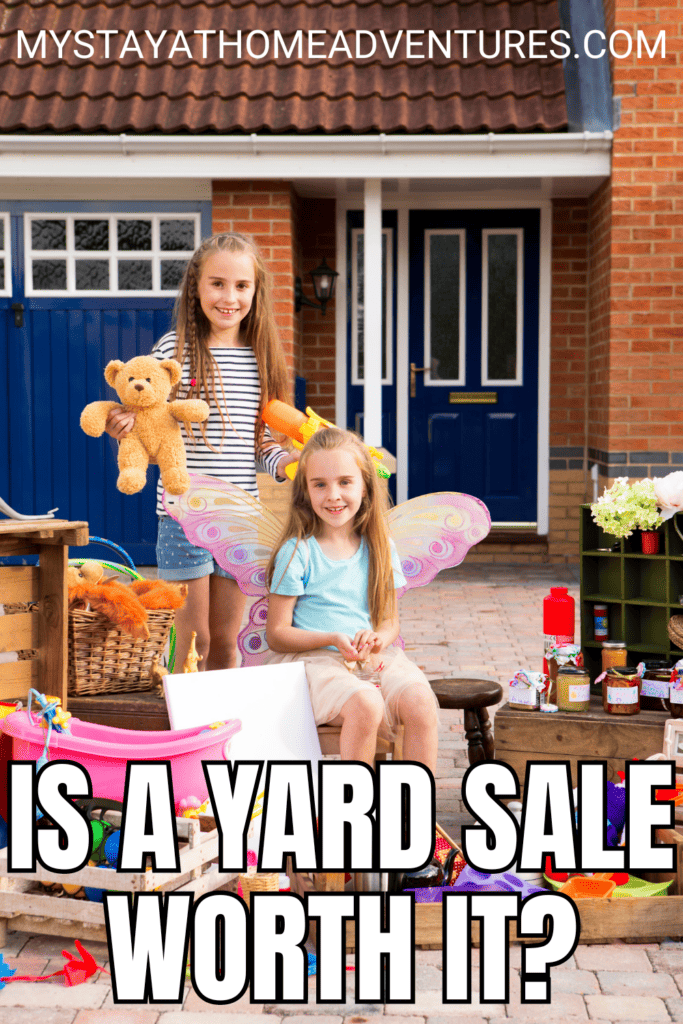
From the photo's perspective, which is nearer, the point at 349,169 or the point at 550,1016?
the point at 550,1016

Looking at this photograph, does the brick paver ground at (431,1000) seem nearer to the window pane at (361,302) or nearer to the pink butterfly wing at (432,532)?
the pink butterfly wing at (432,532)

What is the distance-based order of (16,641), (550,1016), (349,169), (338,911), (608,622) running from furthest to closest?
1. (349,169)
2. (608,622)
3. (16,641)
4. (338,911)
5. (550,1016)

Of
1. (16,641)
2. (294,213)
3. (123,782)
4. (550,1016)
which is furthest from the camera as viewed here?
(294,213)

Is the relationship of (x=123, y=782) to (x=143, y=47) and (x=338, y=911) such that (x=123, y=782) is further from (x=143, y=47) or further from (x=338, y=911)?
(x=143, y=47)

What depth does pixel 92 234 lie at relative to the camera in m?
A: 8.45

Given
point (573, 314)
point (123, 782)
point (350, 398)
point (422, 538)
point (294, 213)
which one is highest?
point (294, 213)

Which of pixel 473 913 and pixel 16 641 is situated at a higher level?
pixel 16 641

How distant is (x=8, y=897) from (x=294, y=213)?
21.4ft

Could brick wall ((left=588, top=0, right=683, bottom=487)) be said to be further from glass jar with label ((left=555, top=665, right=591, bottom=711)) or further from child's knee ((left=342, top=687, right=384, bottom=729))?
child's knee ((left=342, top=687, right=384, bottom=729))

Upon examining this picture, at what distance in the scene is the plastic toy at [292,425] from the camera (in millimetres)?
A: 3613

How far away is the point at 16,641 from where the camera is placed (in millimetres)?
3434

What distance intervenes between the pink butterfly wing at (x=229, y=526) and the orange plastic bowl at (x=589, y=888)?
4.15 ft

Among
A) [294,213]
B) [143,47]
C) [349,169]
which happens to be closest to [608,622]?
[349,169]

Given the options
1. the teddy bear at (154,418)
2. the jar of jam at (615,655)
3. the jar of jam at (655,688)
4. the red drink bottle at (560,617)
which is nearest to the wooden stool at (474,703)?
the red drink bottle at (560,617)
